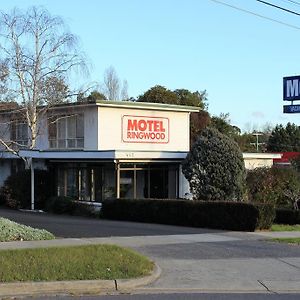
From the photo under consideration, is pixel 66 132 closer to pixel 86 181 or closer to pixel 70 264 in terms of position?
pixel 86 181

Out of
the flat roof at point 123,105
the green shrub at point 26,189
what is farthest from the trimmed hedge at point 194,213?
the green shrub at point 26,189

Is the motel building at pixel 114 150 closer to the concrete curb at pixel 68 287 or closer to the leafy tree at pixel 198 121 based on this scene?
the concrete curb at pixel 68 287

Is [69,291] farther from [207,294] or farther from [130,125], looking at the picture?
[130,125]

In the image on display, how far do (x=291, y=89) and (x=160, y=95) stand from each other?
34379 millimetres

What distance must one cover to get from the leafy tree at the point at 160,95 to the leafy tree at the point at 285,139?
39828mm

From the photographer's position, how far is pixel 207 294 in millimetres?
9648

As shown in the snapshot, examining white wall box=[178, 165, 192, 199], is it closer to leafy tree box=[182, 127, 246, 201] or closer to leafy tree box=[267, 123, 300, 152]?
leafy tree box=[182, 127, 246, 201]

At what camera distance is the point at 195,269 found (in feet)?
38.7

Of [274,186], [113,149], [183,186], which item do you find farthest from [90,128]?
[274,186]

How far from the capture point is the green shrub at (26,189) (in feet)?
110

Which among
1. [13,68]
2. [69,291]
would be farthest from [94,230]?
[13,68]

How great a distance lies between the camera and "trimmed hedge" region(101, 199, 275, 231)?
2080 centimetres

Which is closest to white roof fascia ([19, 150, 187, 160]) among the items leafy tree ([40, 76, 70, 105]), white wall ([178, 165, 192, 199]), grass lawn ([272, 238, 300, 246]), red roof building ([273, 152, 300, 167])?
white wall ([178, 165, 192, 199])

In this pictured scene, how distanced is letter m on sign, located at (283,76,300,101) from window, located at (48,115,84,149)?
1317 centimetres
